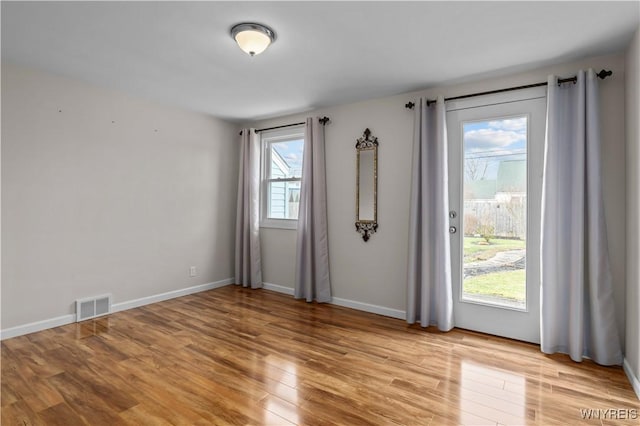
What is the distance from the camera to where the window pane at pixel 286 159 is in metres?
4.84

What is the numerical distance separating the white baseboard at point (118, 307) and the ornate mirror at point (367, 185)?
7.87ft

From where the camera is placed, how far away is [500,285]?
322cm

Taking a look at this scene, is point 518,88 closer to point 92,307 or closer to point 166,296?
point 166,296

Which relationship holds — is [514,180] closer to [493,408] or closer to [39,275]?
[493,408]

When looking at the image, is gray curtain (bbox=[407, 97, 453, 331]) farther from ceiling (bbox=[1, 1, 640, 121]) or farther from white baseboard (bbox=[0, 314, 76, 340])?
white baseboard (bbox=[0, 314, 76, 340])

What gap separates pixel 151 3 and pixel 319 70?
1.47m

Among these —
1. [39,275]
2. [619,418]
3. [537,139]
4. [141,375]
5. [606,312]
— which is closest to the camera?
[619,418]

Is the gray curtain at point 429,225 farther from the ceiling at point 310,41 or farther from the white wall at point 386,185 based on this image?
the ceiling at point 310,41

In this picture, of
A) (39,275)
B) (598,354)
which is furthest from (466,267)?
(39,275)

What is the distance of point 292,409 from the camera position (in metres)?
2.04

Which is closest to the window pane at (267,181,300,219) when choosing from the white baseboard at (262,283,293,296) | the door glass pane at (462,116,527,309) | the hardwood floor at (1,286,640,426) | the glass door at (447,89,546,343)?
the white baseboard at (262,283,293,296)

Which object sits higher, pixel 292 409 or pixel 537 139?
pixel 537 139

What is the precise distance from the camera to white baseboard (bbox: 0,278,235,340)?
3.10 meters

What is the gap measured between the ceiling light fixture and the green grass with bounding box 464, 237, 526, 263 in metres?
2.58
